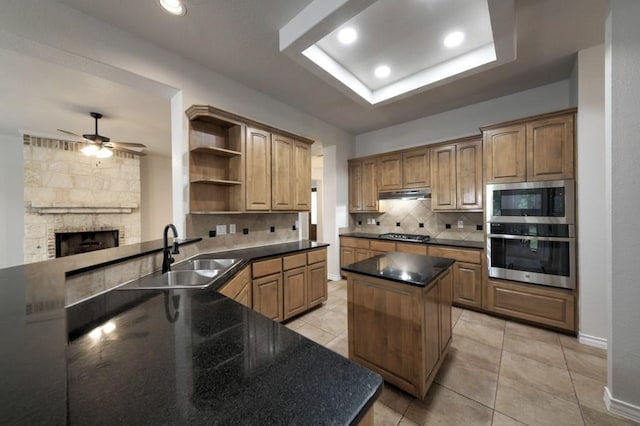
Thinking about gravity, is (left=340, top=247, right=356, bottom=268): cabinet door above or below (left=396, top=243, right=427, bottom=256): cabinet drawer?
below

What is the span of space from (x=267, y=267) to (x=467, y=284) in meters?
2.62

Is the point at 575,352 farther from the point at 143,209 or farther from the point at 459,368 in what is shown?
the point at 143,209

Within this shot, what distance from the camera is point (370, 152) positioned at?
4.72 m

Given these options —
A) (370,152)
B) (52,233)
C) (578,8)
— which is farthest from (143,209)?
(578,8)

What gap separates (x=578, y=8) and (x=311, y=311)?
3895 millimetres

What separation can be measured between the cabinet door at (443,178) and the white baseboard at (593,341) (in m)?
1.82

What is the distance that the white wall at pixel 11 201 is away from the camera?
407 cm

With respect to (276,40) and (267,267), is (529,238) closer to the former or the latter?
(267,267)

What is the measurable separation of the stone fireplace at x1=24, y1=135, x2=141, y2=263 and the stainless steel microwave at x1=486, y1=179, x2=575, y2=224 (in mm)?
6725

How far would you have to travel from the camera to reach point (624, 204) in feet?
4.91

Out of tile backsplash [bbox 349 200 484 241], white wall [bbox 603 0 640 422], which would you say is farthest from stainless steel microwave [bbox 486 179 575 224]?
white wall [bbox 603 0 640 422]

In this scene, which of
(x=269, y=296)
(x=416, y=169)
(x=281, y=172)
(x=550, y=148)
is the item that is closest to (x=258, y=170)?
(x=281, y=172)

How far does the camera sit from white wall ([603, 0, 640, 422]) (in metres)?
1.46

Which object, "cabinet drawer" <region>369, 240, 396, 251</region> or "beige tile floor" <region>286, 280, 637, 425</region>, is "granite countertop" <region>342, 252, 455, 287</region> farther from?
"cabinet drawer" <region>369, 240, 396, 251</region>
